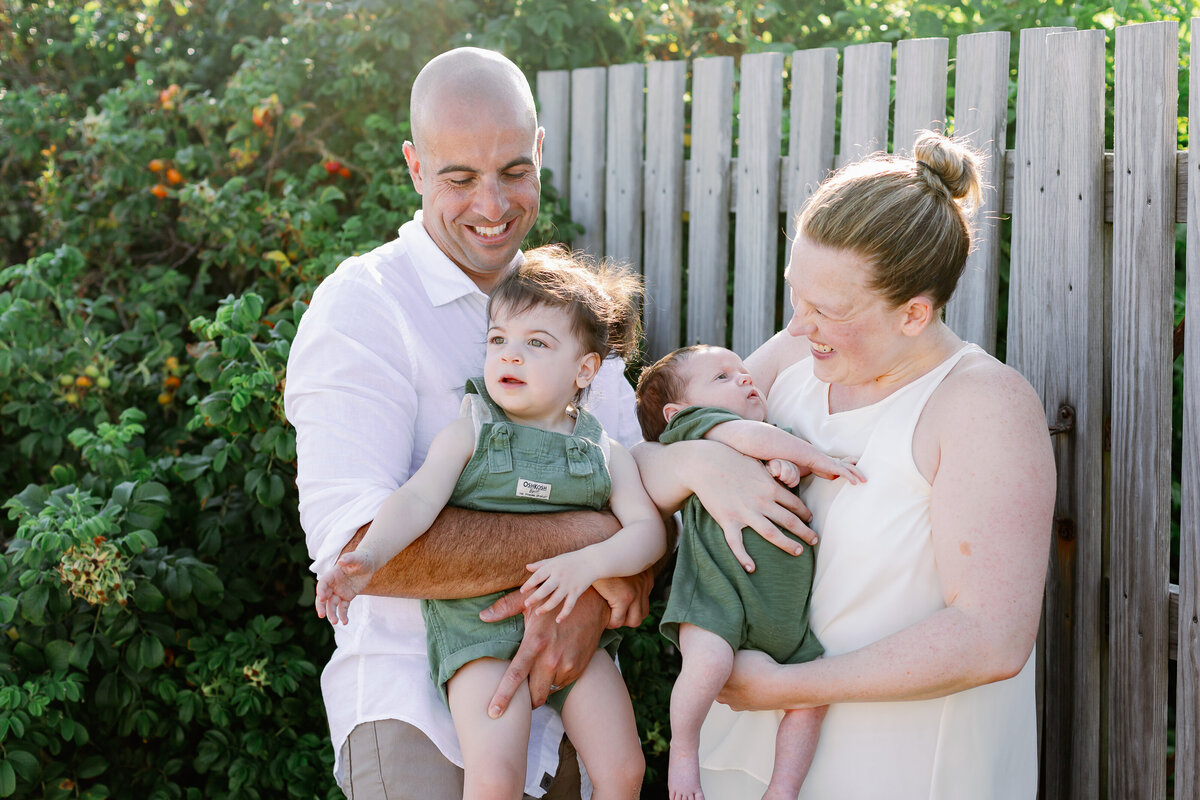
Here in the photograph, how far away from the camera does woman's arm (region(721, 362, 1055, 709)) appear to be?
6.30 feet

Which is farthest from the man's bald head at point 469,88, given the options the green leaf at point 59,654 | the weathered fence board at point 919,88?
the green leaf at point 59,654

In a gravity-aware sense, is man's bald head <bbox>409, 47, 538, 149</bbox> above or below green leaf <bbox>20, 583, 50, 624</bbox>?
above

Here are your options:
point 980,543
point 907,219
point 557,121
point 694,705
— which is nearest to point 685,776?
point 694,705

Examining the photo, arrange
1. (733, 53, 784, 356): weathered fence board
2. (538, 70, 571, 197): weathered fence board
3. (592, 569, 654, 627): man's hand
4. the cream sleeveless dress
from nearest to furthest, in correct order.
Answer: the cream sleeveless dress, (592, 569, 654, 627): man's hand, (733, 53, 784, 356): weathered fence board, (538, 70, 571, 197): weathered fence board

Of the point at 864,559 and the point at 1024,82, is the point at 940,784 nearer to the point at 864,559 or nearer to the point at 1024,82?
the point at 864,559

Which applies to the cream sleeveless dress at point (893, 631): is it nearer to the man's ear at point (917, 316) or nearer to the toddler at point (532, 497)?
the man's ear at point (917, 316)

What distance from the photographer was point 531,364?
2.27 meters

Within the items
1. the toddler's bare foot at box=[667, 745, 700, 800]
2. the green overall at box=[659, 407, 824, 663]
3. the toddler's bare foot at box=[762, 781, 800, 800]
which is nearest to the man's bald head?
the green overall at box=[659, 407, 824, 663]

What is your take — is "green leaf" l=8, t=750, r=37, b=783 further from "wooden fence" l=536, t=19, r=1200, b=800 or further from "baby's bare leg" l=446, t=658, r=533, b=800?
"wooden fence" l=536, t=19, r=1200, b=800

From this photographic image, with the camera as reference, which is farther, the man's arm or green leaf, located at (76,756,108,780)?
green leaf, located at (76,756,108,780)

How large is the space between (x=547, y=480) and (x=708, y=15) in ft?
9.60

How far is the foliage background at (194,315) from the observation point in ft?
10.1

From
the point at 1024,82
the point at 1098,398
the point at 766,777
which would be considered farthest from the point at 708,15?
the point at 766,777

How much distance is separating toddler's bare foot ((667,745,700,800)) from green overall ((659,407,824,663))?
9.0 inches
